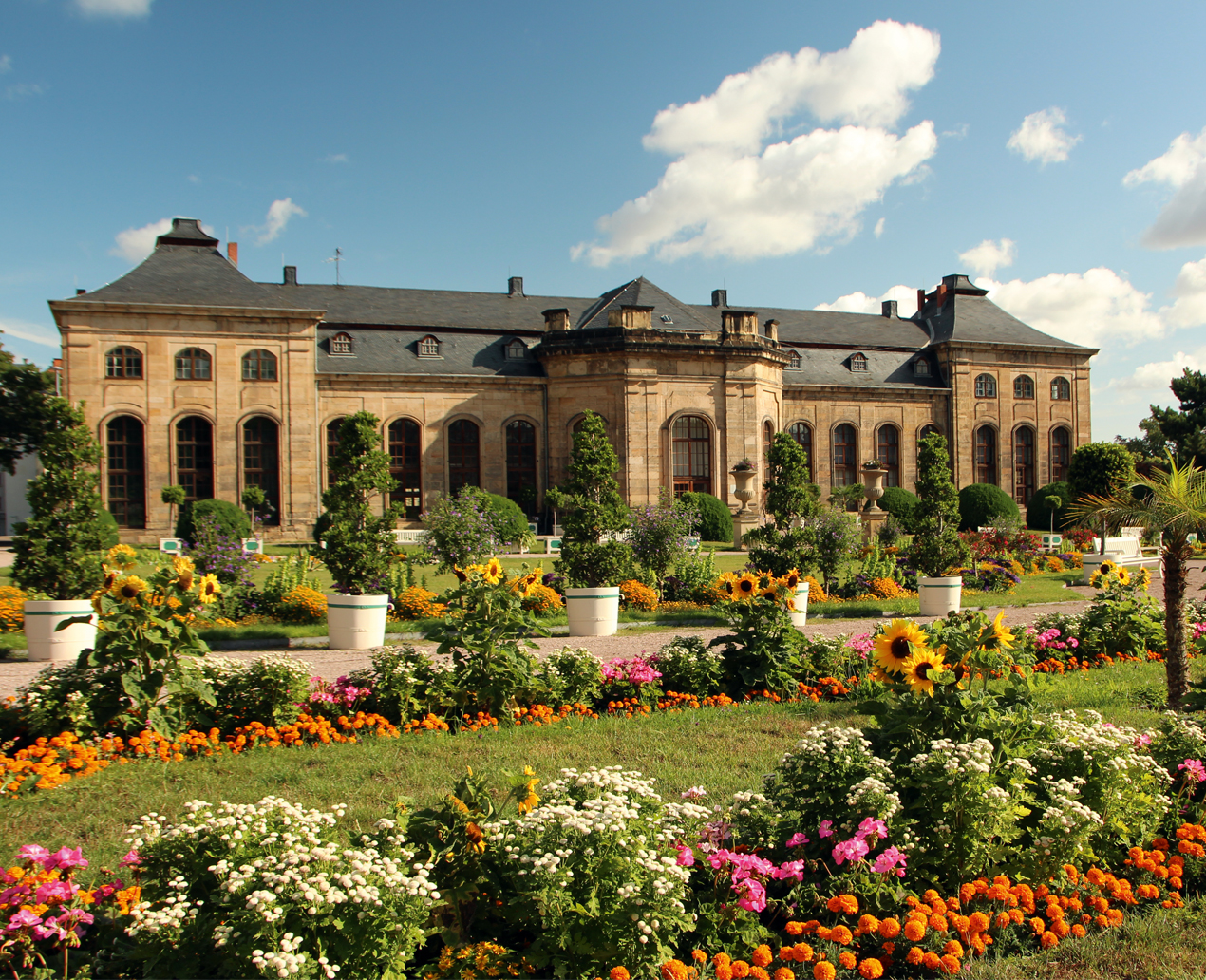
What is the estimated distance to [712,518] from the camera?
26.6 m

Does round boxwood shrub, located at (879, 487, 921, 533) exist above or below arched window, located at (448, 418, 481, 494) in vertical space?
below

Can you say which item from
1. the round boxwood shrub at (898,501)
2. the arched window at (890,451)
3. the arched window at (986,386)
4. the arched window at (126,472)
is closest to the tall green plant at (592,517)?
the round boxwood shrub at (898,501)

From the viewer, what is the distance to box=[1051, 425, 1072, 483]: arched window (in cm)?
4059

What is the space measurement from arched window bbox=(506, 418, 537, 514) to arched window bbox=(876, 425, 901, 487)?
55.3ft

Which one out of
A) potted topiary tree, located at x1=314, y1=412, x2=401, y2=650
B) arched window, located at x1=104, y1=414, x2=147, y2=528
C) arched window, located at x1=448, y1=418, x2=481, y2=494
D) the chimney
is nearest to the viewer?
potted topiary tree, located at x1=314, y1=412, x2=401, y2=650

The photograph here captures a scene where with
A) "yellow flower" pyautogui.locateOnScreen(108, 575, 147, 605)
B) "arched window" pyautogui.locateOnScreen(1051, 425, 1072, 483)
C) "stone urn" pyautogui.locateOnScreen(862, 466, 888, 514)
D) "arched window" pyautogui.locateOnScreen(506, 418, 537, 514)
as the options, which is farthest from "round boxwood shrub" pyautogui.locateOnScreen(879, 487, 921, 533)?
"yellow flower" pyautogui.locateOnScreen(108, 575, 147, 605)

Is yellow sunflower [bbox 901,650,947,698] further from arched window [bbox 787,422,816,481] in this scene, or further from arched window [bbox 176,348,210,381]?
arched window [bbox 787,422,816,481]

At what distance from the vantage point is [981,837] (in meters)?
3.56

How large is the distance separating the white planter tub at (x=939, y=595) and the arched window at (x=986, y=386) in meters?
29.8

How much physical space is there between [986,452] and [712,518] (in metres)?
20.3

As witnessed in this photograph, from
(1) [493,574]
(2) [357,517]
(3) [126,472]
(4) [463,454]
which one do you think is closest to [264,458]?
(3) [126,472]

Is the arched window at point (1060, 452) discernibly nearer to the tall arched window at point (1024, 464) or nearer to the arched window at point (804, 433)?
the tall arched window at point (1024, 464)

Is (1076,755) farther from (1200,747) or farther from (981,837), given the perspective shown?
(1200,747)

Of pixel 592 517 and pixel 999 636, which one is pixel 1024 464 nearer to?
pixel 592 517
